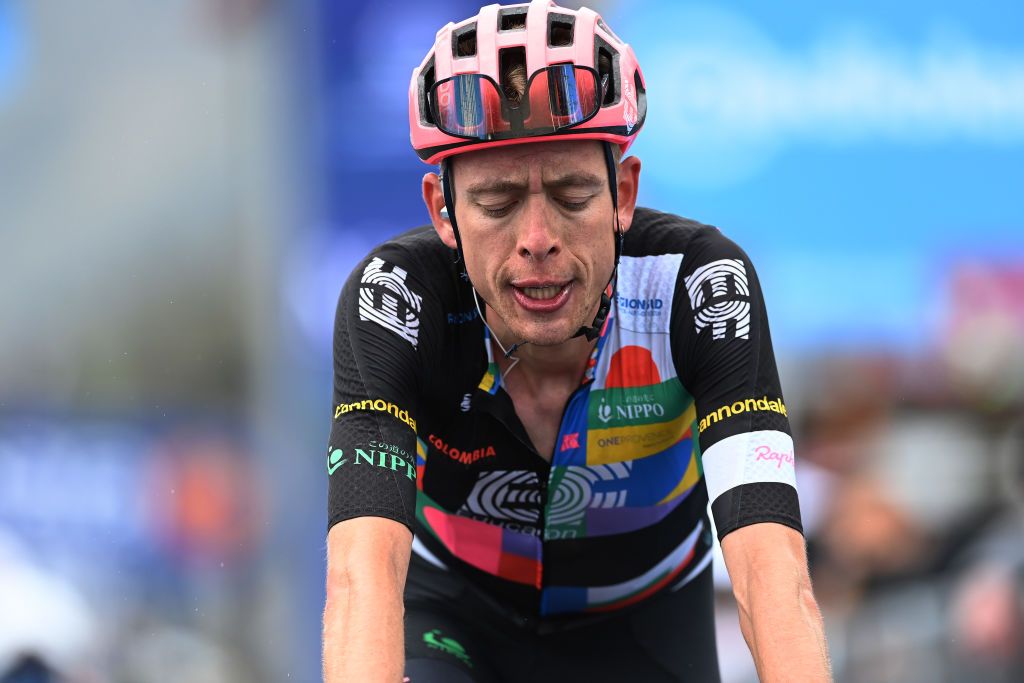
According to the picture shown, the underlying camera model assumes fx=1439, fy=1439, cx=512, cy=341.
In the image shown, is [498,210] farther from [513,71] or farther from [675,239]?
Result: [675,239]

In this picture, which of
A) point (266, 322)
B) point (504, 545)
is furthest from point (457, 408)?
point (266, 322)

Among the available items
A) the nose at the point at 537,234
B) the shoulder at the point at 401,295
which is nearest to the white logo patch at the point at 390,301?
the shoulder at the point at 401,295

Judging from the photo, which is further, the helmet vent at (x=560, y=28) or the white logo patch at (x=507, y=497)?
the white logo patch at (x=507, y=497)

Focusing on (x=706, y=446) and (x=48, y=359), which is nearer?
(x=706, y=446)

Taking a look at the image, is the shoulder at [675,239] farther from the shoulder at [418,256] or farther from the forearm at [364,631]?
the forearm at [364,631]

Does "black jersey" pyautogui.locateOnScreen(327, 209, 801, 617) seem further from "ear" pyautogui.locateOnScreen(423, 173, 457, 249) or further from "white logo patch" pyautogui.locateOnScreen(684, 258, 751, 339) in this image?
"ear" pyautogui.locateOnScreen(423, 173, 457, 249)

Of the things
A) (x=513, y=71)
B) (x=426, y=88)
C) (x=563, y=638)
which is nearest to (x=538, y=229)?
(x=513, y=71)

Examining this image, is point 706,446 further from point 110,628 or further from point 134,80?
point 134,80

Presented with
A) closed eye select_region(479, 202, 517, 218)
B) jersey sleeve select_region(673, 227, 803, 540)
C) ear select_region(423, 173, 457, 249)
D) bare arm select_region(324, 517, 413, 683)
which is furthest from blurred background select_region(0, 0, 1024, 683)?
bare arm select_region(324, 517, 413, 683)

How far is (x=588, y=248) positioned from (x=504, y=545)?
3.65ft

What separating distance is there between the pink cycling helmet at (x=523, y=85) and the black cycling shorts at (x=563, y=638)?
140cm

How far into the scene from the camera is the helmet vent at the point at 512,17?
366 centimetres

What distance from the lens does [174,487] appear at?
27.4 feet

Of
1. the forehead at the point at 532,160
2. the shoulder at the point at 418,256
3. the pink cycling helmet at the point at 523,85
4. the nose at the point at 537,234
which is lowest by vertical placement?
the shoulder at the point at 418,256
